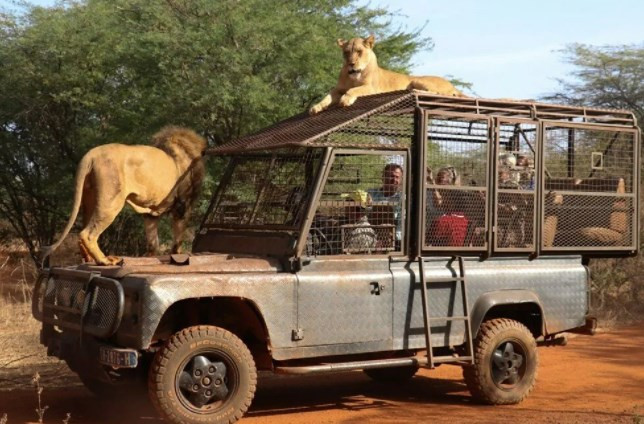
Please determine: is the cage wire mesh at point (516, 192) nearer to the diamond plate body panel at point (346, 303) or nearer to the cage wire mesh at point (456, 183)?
the cage wire mesh at point (456, 183)

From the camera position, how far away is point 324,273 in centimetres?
655

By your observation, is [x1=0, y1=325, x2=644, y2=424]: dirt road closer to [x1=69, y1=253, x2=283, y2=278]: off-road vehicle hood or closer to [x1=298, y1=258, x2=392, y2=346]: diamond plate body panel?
[x1=298, y1=258, x2=392, y2=346]: diamond plate body panel

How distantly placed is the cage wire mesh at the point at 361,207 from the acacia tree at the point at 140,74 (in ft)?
17.4

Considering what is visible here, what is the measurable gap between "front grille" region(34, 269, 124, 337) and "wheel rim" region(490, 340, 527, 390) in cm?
311

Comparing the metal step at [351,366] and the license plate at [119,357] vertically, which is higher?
the license plate at [119,357]

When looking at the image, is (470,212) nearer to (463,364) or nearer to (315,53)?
(463,364)

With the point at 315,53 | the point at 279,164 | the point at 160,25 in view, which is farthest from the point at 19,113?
the point at 279,164

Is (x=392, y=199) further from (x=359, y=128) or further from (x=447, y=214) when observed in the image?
(x=359, y=128)

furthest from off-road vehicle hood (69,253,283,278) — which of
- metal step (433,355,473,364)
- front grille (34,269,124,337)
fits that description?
metal step (433,355,473,364)

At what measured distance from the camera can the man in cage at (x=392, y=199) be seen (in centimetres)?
700

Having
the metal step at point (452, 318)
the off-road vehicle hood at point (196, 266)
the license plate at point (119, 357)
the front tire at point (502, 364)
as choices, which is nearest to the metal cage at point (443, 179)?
the off-road vehicle hood at point (196, 266)

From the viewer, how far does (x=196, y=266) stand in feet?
20.6

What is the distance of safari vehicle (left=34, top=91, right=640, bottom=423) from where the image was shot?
20.1 ft

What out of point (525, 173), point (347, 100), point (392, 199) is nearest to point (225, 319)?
point (392, 199)
